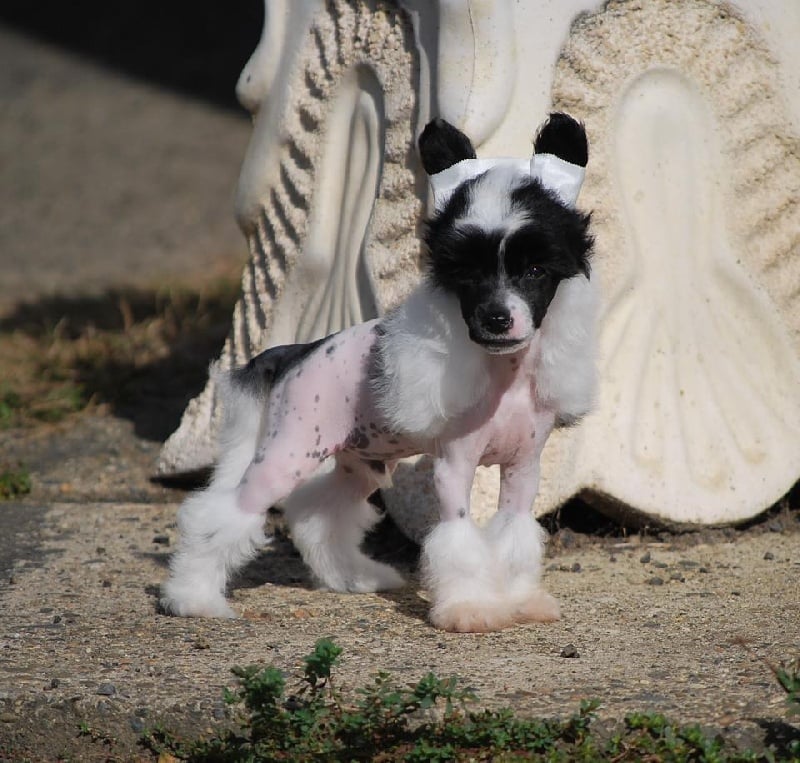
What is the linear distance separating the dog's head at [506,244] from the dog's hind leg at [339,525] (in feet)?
3.16

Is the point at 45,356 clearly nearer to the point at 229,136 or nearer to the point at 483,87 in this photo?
the point at 483,87

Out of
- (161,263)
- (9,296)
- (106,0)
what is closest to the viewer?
(9,296)

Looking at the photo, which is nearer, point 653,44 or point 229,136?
point 653,44

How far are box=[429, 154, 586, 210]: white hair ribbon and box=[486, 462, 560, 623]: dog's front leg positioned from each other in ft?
2.59

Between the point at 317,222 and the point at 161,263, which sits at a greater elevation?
the point at 317,222

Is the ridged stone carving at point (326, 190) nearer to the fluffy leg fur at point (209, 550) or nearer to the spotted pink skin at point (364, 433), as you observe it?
the spotted pink skin at point (364, 433)

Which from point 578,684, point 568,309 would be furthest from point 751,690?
point 568,309

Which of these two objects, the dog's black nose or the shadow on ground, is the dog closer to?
the dog's black nose

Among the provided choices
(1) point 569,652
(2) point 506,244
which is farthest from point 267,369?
(1) point 569,652

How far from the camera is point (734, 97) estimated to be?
504 centimetres

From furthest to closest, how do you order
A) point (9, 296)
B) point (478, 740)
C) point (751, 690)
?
1. point (9, 296)
2. point (751, 690)
3. point (478, 740)

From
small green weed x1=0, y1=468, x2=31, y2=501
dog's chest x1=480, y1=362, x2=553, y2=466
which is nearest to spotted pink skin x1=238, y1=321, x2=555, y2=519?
dog's chest x1=480, y1=362, x2=553, y2=466

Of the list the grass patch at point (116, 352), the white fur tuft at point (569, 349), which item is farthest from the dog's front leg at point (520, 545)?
the grass patch at point (116, 352)

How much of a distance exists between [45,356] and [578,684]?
16.4 ft
